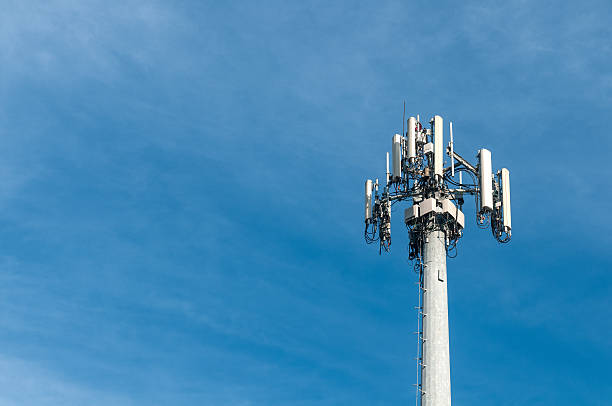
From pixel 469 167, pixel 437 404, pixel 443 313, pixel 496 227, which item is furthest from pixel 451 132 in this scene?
pixel 437 404

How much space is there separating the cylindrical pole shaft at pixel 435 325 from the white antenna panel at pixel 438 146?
5.65 m

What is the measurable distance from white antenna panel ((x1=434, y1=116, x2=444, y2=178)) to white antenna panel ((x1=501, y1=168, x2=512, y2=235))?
5.96 meters

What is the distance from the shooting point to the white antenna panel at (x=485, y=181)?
79.9m

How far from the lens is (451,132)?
84.8 metres

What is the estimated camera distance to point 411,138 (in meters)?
82.1

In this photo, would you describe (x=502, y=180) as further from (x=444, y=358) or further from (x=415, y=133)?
(x=444, y=358)

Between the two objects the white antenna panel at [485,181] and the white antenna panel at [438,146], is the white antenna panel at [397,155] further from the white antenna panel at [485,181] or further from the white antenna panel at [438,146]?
the white antenna panel at [485,181]

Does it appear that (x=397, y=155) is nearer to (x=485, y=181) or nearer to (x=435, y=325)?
(x=485, y=181)

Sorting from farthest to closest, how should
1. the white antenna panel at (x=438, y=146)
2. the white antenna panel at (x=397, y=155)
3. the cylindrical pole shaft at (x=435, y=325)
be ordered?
the white antenna panel at (x=397, y=155), the white antenna panel at (x=438, y=146), the cylindrical pole shaft at (x=435, y=325)

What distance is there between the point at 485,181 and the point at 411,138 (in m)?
7.60

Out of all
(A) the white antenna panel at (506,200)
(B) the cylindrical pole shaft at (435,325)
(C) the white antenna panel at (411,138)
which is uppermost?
(C) the white antenna panel at (411,138)

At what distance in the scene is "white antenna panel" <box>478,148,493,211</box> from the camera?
79.9m

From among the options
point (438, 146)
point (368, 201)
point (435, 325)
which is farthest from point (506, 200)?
point (435, 325)

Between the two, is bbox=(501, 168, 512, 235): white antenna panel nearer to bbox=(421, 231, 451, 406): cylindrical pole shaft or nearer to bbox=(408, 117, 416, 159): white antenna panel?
bbox=(421, 231, 451, 406): cylindrical pole shaft
